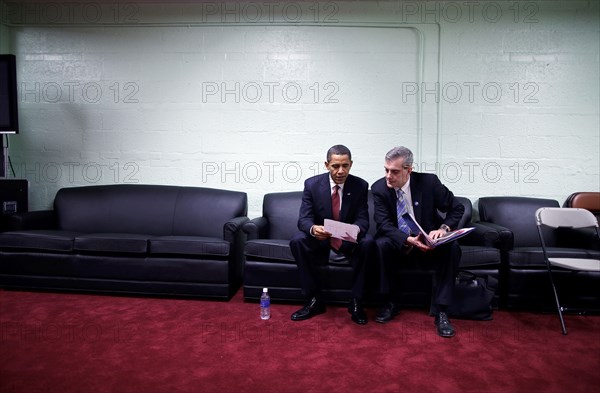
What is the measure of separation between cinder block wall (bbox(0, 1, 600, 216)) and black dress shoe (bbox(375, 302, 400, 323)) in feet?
5.20

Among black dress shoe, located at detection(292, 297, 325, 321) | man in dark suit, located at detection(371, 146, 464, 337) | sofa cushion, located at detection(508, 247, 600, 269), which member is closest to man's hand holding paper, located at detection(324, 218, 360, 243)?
man in dark suit, located at detection(371, 146, 464, 337)

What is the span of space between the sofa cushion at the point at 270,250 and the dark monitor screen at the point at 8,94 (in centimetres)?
260

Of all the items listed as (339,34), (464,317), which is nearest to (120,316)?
(464,317)

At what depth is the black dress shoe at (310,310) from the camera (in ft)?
9.39

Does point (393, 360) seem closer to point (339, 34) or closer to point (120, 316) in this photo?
point (120, 316)

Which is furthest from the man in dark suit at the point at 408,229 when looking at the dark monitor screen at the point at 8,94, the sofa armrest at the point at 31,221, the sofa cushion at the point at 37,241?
the dark monitor screen at the point at 8,94

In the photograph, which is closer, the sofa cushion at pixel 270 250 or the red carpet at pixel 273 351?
the red carpet at pixel 273 351

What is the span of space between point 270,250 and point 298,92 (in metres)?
1.81

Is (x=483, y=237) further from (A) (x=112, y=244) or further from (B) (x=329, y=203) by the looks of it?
(A) (x=112, y=244)

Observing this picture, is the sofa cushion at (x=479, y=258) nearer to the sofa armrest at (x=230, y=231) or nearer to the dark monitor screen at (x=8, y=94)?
the sofa armrest at (x=230, y=231)

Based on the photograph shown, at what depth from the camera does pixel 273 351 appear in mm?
2305

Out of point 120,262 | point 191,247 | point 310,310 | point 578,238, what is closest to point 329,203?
point 310,310

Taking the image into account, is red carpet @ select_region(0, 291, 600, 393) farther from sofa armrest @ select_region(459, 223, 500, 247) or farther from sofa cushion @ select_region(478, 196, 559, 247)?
sofa cushion @ select_region(478, 196, 559, 247)

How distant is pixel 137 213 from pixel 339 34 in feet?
8.88
